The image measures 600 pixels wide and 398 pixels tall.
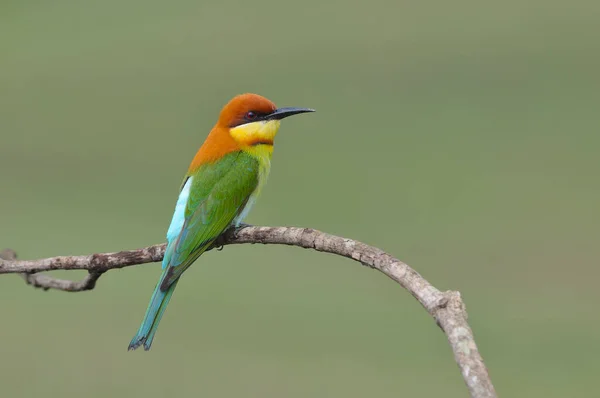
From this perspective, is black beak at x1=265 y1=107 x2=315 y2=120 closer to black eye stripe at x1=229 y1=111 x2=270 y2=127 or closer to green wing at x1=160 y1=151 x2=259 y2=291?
black eye stripe at x1=229 y1=111 x2=270 y2=127

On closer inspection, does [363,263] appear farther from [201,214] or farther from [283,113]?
[283,113]

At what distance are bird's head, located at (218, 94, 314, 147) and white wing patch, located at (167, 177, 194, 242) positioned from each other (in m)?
0.18

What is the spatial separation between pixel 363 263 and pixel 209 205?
832 mm

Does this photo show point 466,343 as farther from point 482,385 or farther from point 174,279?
A: point 174,279

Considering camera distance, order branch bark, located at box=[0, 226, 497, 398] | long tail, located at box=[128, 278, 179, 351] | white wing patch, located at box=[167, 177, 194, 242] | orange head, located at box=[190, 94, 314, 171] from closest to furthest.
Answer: branch bark, located at box=[0, 226, 497, 398]
long tail, located at box=[128, 278, 179, 351]
white wing patch, located at box=[167, 177, 194, 242]
orange head, located at box=[190, 94, 314, 171]

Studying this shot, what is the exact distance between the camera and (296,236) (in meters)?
1.40

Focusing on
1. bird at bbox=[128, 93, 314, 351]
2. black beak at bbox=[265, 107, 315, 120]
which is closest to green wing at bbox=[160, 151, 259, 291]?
bird at bbox=[128, 93, 314, 351]

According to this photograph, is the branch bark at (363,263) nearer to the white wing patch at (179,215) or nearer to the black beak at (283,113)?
the white wing patch at (179,215)

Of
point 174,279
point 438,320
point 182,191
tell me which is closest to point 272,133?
point 182,191

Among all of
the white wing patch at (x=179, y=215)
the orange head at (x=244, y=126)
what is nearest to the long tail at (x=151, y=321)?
the white wing patch at (x=179, y=215)

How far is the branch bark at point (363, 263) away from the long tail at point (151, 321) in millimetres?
96

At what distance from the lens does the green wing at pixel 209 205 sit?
1876mm

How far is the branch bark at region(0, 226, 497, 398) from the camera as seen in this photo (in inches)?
37.7

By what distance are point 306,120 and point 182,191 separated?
6.75 meters
